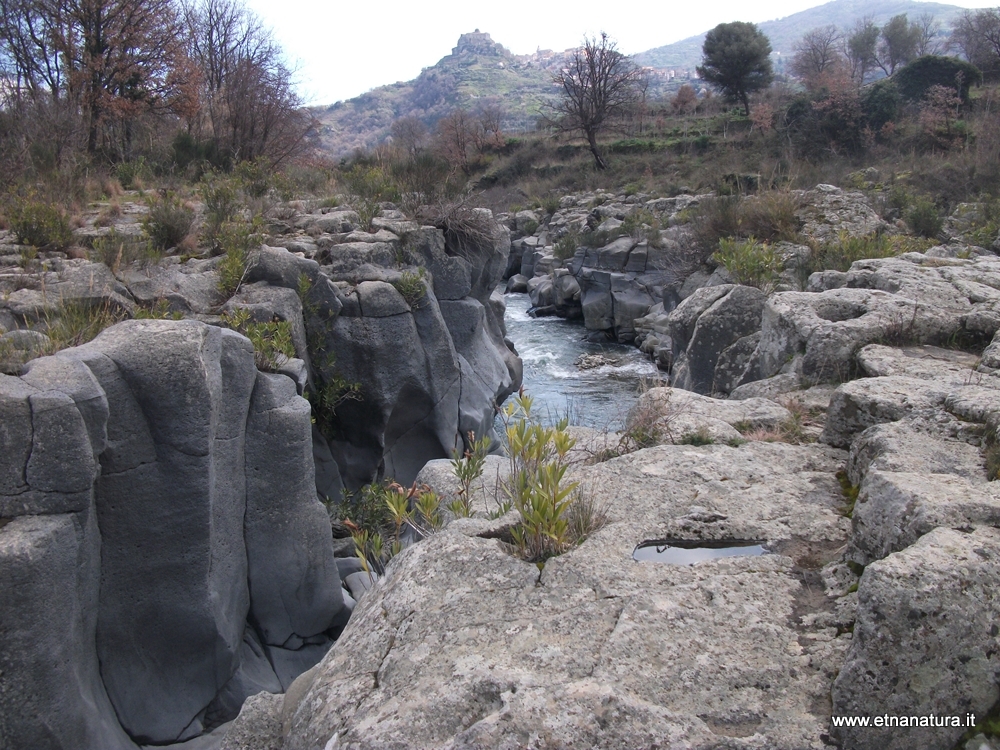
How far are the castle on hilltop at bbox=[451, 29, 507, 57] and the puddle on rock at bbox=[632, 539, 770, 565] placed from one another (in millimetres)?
160839

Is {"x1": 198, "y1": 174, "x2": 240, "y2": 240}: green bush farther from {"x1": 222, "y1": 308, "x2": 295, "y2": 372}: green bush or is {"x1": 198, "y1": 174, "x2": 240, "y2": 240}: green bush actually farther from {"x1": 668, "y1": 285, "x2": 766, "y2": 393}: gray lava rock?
{"x1": 668, "y1": 285, "x2": 766, "y2": 393}: gray lava rock

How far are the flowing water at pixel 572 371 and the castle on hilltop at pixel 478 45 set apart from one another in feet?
468

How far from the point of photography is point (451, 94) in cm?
11806

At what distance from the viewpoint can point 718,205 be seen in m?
12.9

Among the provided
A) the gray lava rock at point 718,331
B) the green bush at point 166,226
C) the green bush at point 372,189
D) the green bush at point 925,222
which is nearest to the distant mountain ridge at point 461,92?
the green bush at point 925,222

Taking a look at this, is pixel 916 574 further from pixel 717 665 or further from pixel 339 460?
pixel 339 460

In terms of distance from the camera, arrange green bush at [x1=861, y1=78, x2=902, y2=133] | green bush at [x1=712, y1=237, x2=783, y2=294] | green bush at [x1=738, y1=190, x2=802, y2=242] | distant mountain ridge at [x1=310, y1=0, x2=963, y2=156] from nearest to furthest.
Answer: green bush at [x1=712, y1=237, x2=783, y2=294] → green bush at [x1=738, y1=190, x2=802, y2=242] → green bush at [x1=861, y1=78, x2=902, y2=133] → distant mountain ridge at [x1=310, y1=0, x2=963, y2=156]

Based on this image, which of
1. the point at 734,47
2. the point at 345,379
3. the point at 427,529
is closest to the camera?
the point at 427,529

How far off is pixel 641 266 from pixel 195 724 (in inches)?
757

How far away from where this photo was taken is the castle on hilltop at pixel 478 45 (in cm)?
15025

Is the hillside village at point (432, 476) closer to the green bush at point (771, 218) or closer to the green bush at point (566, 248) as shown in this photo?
the green bush at point (771, 218)

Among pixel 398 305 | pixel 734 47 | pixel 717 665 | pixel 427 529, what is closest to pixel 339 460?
pixel 398 305

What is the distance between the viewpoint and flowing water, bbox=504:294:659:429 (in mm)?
13625

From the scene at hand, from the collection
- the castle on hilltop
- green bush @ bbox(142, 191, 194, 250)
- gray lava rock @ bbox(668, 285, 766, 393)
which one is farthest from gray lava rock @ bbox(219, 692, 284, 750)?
the castle on hilltop
